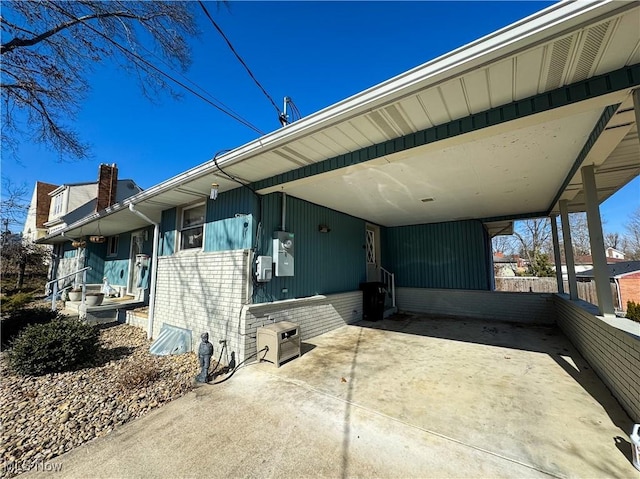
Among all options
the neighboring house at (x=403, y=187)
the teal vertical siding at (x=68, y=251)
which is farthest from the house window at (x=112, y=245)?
the teal vertical siding at (x=68, y=251)

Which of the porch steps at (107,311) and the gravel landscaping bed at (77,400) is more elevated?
the porch steps at (107,311)

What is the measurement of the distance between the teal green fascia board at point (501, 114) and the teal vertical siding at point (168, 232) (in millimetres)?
3974

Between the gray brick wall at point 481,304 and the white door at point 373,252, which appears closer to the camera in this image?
the gray brick wall at point 481,304

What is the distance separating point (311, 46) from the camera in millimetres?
5469

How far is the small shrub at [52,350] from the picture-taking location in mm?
3588

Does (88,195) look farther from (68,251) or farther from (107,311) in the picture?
(107,311)

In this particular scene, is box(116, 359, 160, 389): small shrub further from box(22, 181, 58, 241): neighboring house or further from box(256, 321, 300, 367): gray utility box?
box(22, 181, 58, 241): neighboring house

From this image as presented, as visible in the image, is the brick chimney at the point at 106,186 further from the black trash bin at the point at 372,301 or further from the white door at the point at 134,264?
the black trash bin at the point at 372,301

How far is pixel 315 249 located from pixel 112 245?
29.0 ft

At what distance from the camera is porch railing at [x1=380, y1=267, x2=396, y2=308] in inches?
328

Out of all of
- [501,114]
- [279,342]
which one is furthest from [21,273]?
[501,114]

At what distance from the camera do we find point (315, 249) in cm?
585

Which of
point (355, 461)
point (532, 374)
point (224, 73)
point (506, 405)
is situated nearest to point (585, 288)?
point (532, 374)

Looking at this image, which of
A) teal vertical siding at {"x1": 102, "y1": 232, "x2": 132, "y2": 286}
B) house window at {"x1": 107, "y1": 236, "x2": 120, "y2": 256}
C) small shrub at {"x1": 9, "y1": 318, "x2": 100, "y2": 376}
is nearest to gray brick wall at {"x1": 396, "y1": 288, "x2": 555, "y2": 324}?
small shrub at {"x1": 9, "y1": 318, "x2": 100, "y2": 376}
